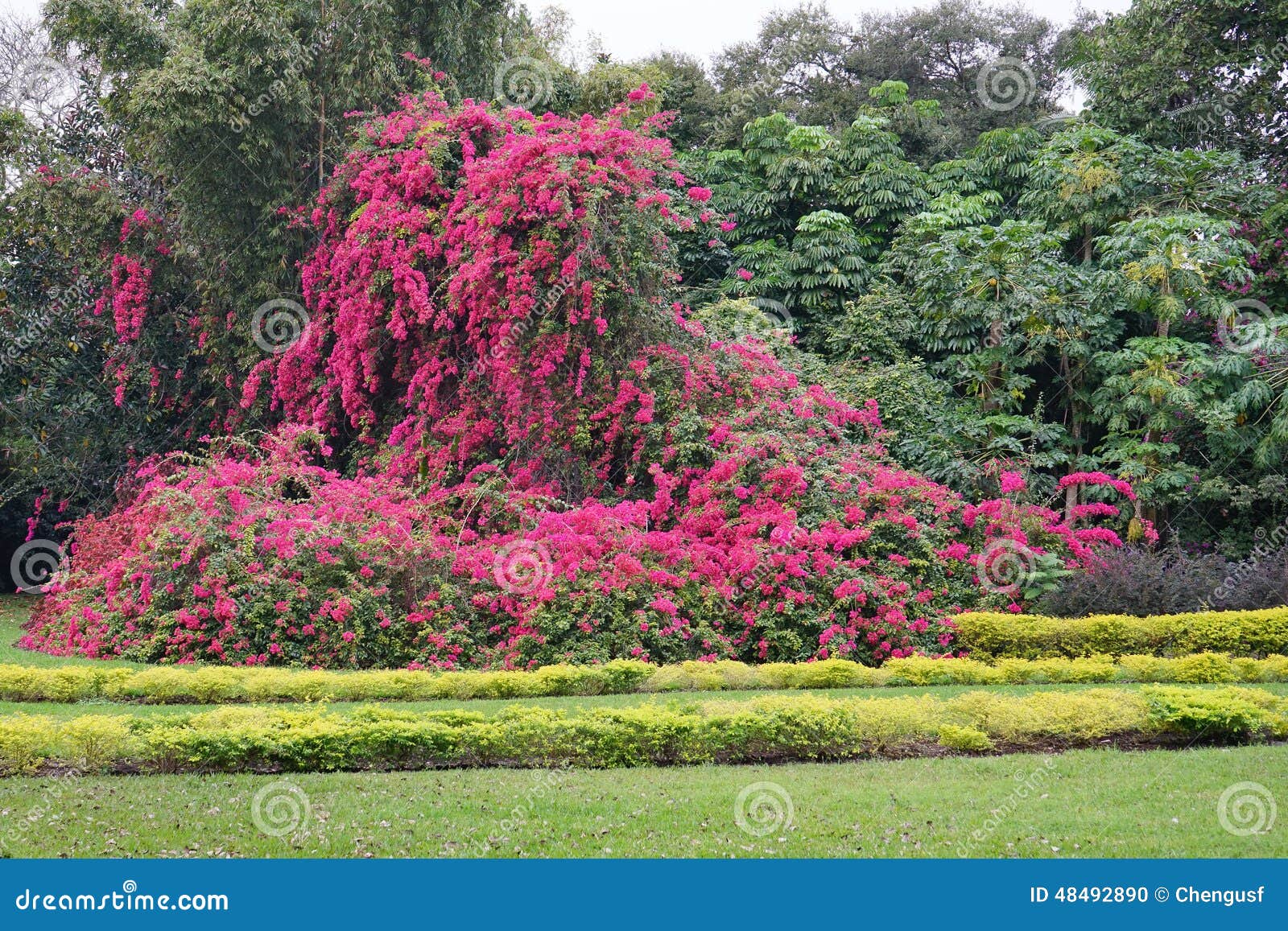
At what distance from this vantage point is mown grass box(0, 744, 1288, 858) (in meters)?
5.22

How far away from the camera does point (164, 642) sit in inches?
401

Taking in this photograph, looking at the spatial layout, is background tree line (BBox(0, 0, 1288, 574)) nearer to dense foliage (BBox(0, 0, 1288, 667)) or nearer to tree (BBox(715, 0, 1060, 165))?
dense foliage (BBox(0, 0, 1288, 667))

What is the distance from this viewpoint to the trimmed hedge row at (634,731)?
6.59m

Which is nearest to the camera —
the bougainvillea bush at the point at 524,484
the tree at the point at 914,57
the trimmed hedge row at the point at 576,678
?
the trimmed hedge row at the point at 576,678

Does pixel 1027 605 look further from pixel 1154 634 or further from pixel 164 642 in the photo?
pixel 164 642

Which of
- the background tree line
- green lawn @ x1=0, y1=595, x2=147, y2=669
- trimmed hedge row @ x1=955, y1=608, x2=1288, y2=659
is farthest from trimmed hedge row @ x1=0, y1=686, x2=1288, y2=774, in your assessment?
the background tree line

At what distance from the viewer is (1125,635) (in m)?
10.2

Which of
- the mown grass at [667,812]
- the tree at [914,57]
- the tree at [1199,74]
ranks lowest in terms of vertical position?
the mown grass at [667,812]

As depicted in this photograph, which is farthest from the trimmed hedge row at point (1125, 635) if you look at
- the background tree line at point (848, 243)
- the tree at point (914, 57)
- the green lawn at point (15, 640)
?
the tree at point (914, 57)

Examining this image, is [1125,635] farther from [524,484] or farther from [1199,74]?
[1199,74]

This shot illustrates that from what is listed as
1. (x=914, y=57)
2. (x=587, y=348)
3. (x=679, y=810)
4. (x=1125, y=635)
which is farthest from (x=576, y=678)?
(x=914, y=57)

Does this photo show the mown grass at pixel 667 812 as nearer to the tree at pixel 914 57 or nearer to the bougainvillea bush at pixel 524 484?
the bougainvillea bush at pixel 524 484

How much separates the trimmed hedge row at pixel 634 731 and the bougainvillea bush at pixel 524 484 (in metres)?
2.78

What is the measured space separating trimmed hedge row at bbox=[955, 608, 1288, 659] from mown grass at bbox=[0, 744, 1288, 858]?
3.33 meters
